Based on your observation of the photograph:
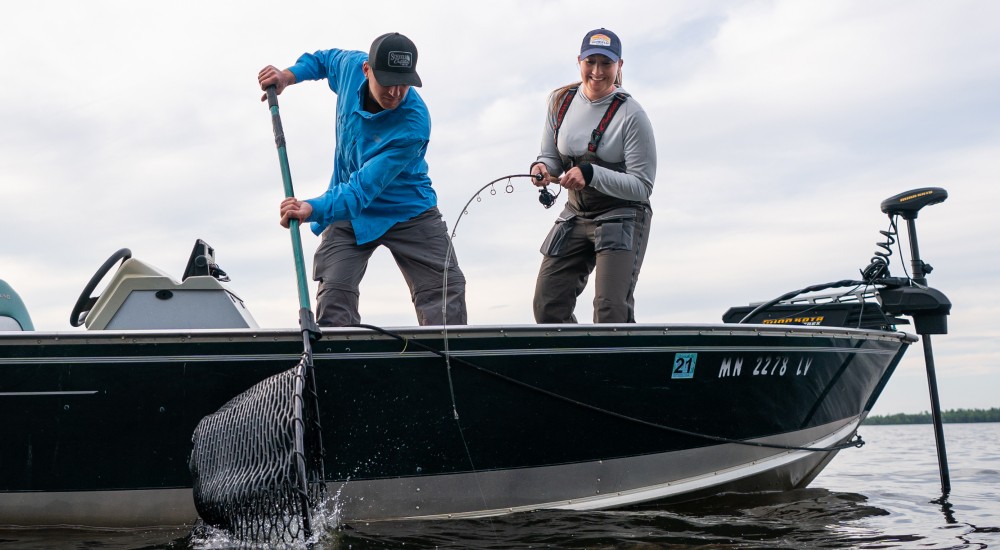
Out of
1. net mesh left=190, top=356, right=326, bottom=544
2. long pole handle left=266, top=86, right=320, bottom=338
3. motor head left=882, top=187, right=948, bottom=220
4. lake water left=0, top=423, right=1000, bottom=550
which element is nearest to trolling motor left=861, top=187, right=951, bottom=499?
motor head left=882, top=187, right=948, bottom=220

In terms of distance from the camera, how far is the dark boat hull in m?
3.97

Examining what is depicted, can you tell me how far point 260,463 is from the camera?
3.60 meters

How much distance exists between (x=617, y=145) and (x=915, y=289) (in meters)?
2.59

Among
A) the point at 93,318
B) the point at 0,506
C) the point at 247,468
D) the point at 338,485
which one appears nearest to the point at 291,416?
the point at 247,468

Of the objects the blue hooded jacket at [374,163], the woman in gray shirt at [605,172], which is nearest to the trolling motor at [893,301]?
the woman in gray shirt at [605,172]

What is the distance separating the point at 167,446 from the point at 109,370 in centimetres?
43

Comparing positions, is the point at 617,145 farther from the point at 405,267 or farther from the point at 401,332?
the point at 401,332

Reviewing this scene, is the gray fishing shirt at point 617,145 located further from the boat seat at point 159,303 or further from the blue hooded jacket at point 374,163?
the boat seat at point 159,303

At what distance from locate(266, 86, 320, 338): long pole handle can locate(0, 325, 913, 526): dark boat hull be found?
14 cm

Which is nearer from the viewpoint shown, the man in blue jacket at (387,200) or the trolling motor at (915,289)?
the man in blue jacket at (387,200)

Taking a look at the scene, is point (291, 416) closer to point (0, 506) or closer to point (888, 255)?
point (0, 506)

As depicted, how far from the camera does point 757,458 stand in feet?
16.4

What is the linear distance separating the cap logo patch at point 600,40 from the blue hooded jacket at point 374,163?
929mm

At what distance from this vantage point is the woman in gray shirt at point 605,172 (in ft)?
14.7
